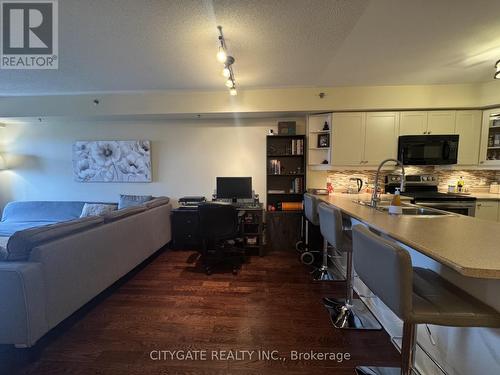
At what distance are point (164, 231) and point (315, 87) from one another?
329 cm

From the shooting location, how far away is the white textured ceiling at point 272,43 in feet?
5.39

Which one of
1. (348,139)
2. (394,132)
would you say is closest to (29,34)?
(348,139)

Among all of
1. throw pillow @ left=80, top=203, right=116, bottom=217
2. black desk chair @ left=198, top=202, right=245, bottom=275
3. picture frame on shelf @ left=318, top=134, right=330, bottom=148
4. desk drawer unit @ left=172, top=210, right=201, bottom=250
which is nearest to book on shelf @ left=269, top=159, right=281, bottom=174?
picture frame on shelf @ left=318, top=134, right=330, bottom=148

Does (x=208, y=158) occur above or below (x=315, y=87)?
below

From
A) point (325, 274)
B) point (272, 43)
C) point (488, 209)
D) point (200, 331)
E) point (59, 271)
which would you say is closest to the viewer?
point (59, 271)

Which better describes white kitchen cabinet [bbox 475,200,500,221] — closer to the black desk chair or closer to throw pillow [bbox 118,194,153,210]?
the black desk chair

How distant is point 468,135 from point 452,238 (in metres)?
3.17

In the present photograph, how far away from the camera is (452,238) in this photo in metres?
1.22

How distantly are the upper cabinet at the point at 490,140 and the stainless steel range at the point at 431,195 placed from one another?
63cm

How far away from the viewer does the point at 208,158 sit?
3.97 metres

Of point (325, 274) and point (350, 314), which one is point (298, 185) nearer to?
point (325, 274)

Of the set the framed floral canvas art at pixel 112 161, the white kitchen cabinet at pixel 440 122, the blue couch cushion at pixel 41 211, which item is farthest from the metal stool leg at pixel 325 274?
the blue couch cushion at pixel 41 211

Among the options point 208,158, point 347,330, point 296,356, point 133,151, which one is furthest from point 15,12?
point 347,330

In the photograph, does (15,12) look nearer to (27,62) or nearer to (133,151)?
(27,62)
